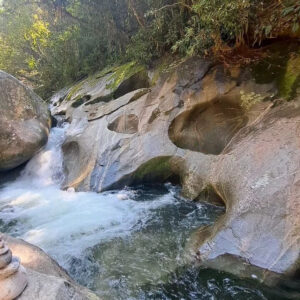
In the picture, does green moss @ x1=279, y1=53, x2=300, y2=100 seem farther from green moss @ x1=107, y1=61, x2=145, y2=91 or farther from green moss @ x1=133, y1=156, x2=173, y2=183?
green moss @ x1=107, y1=61, x2=145, y2=91

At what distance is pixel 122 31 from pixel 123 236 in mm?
8526

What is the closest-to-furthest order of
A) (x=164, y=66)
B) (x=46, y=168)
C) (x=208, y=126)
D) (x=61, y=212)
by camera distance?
(x=61, y=212)
(x=208, y=126)
(x=46, y=168)
(x=164, y=66)

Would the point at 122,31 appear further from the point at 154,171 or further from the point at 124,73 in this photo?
the point at 154,171

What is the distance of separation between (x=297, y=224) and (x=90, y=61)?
11.9 metres

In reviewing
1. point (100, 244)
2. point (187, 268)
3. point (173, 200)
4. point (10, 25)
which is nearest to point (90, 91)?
point (173, 200)

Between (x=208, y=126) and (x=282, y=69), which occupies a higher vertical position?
(x=282, y=69)

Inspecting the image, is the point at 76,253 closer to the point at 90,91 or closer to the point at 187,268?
the point at 187,268

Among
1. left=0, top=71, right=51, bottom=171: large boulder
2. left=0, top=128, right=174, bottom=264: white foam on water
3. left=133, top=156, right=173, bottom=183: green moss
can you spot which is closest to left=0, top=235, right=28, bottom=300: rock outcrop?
left=0, top=128, right=174, bottom=264: white foam on water

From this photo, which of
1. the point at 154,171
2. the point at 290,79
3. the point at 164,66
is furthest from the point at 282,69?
the point at 154,171

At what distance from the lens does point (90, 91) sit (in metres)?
11.5

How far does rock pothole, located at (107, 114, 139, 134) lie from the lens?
321 inches

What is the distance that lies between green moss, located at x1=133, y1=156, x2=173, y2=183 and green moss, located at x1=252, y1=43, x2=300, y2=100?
107 inches

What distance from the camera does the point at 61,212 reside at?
6449mm

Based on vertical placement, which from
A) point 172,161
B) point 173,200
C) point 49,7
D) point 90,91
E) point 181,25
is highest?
point 49,7
